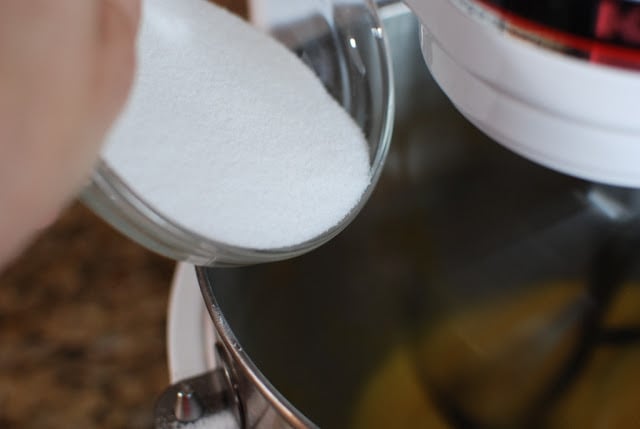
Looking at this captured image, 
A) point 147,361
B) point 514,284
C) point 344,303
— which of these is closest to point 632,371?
point 514,284

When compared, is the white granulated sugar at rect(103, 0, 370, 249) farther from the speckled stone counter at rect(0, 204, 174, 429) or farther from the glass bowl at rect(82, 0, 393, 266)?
the speckled stone counter at rect(0, 204, 174, 429)

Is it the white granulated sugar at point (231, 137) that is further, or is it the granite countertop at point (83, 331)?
the granite countertop at point (83, 331)

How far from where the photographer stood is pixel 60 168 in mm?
221

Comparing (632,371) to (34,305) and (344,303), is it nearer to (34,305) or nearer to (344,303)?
(344,303)

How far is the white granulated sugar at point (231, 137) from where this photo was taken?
31cm

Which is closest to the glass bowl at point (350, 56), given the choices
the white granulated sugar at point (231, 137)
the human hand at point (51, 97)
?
the white granulated sugar at point (231, 137)

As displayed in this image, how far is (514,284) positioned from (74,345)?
1.13ft

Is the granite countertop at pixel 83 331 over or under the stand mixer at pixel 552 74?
under

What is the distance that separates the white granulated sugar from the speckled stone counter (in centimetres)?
26

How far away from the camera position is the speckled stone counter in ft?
1.80

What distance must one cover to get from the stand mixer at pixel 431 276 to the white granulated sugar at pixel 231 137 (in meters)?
0.06

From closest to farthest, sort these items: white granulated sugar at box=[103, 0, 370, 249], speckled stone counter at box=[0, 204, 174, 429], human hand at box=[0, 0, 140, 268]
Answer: human hand at box=[0, 0, 140, 268]
white granulated sugar at box=[103, 0, 370, 249]
speckled stone counter at box=[0, 204, 174, 429]

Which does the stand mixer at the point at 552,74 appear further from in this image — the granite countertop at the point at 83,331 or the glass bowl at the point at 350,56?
the granite countertop at the point at 83,331

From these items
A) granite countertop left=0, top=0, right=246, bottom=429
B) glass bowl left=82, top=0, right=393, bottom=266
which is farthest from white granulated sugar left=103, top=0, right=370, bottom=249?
granite countertop left=0, top=0, right=246, bottom=429
